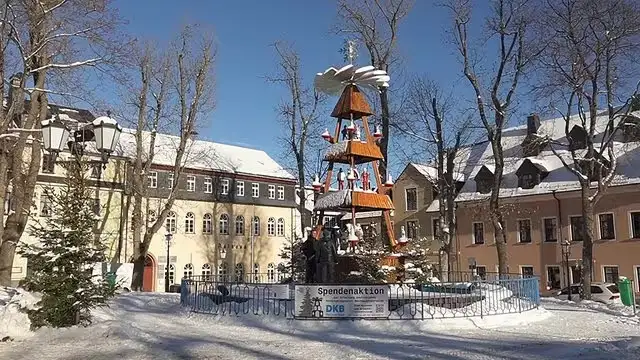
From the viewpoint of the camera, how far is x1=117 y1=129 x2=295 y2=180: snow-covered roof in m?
43.0

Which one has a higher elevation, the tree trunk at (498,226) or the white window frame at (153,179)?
the white window frame at (153,179)

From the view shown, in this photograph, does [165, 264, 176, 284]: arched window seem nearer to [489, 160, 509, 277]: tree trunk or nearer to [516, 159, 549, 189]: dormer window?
[489, 160, 509, 277]: tree trunk

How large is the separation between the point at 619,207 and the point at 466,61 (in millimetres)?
13709

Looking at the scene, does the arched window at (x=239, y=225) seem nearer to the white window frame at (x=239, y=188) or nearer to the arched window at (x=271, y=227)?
the white window frame at (x=239, y=188)

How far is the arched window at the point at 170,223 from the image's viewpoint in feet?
139

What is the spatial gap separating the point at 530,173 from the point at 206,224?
23392 mm

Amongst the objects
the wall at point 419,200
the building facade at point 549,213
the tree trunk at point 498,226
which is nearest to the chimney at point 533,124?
the building facade at point 549,213

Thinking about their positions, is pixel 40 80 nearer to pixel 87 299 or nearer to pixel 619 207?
pixel 87 299

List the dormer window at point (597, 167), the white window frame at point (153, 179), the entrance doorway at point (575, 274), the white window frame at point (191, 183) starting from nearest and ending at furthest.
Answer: the dormer window at point (597, 167), the entrance doorway at point (575, 274), the white window frame at point (153, 179), the white window frame at point (191, 183)

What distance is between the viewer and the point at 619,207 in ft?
112

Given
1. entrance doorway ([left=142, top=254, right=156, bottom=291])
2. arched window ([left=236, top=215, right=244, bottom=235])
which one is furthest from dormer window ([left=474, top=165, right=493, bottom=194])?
entrance doorway ([left=142, top=254, right=156, bottom=291])

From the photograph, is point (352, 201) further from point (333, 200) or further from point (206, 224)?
point (206, 224)

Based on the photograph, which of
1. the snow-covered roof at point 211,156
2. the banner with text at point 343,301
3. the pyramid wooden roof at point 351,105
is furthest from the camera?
the snow-covered roof at point 211,156

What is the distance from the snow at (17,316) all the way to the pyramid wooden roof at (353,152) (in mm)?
10913
